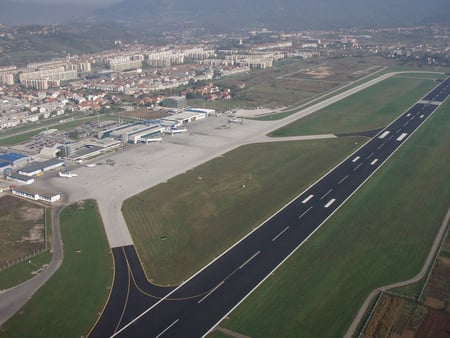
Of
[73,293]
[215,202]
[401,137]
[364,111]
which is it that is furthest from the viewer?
[364,111]

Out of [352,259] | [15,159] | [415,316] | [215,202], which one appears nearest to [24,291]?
[215,202]

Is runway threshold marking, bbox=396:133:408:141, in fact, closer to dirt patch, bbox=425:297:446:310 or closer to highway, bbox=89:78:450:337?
highway, bbox=89:78:450:337

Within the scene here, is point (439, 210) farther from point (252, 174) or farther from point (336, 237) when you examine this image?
point (252, 174)

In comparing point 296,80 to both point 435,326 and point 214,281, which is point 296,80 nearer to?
point 214,281

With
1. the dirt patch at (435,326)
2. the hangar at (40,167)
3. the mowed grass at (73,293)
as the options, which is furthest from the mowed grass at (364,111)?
the dirt patch at (435,326)

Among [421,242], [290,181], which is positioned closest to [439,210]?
[421,242]

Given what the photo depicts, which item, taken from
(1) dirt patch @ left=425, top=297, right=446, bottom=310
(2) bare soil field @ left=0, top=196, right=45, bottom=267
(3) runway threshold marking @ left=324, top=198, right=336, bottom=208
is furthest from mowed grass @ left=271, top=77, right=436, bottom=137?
(1) dirt patch @ left=425, top=297, right=446, bottom=310
